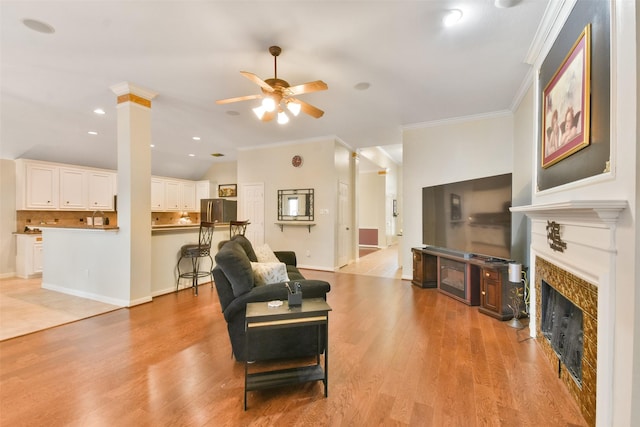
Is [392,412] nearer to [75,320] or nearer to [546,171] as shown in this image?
[546,171]

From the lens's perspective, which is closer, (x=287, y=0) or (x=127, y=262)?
(x=287, y=0)

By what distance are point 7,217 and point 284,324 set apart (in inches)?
273

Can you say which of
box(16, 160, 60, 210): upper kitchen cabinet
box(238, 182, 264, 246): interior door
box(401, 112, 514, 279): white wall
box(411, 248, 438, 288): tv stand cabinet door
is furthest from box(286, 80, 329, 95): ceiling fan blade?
box(16, 160, 60, 210): upper kitchen cabinet

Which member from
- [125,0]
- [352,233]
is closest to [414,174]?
[352,233]

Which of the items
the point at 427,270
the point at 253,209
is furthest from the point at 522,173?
the point at 253,209

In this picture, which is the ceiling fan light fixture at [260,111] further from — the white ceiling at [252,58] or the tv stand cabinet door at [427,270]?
the tv stand cabinet door at [427,270]

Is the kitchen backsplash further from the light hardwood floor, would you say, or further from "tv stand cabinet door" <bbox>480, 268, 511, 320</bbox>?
"tv stand cabinet door" <bbox>480, 268, 511, 320</bbox>

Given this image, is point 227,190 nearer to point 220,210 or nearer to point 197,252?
point 220,210

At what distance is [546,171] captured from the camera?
2.54 metres

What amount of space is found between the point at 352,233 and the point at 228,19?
5.50 meters

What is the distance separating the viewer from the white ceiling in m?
2.32

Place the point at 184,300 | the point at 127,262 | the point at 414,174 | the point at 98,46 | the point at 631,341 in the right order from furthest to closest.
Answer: the point at 414,174, the point at 184,300, the point at 127,262, the point at 98,46, the point at 631,341

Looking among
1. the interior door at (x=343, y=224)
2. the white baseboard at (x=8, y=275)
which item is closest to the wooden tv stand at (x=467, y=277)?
the interior door at (x=343, y=224)

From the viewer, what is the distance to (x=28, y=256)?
5.43 metres
